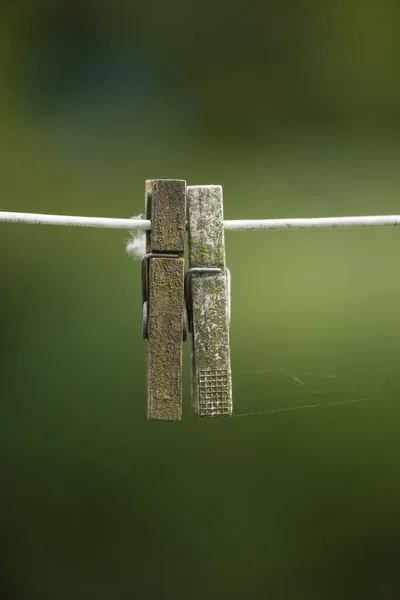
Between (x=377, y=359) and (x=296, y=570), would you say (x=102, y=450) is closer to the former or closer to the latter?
(x=296, y=570)

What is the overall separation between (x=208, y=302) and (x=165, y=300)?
5cm

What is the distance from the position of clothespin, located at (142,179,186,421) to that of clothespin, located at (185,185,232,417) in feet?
0.06

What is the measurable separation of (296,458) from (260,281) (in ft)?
1.29

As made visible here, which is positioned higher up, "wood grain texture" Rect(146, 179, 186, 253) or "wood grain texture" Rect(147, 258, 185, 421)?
"wood grain texture" Rect(146, 179, 186, 253)

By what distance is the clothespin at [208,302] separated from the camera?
0.70 m

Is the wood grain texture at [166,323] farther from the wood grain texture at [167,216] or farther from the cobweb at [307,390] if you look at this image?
the cobweb at [307,390]

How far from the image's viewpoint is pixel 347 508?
1.26 metres

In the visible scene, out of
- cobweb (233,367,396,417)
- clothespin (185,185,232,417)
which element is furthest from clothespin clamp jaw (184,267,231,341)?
cobweb (233,367,396,417)

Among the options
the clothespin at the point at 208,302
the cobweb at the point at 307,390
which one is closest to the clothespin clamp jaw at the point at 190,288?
the clothespin at the point at 208,302

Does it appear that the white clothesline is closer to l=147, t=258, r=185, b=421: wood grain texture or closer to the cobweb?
l=147, t=258, r=185, b=421: wood grain texture

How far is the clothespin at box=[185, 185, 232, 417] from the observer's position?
696 millimetres

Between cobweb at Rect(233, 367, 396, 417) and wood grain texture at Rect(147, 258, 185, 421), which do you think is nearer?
wood grain texture at Rect(147, 258, 185, 421)

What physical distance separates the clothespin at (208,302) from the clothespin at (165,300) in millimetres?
18
